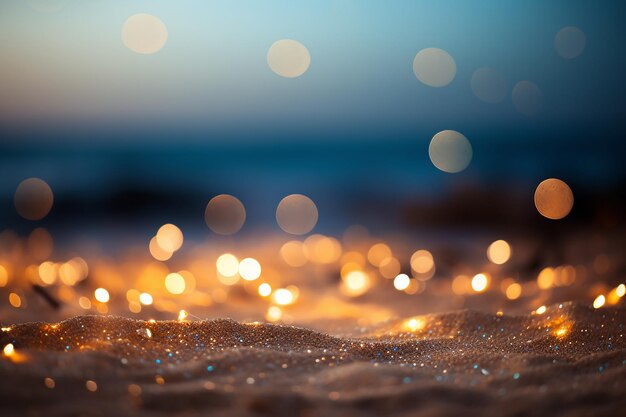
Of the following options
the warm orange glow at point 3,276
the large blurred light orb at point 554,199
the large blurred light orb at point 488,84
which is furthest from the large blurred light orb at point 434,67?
the warm orange glow at point 3,276

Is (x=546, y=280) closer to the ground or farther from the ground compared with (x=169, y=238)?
closer to the ground

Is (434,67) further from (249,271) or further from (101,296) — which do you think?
(101,296)

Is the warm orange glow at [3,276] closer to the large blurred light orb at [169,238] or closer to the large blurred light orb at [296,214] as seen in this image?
the large blurred light orb at [169,238]

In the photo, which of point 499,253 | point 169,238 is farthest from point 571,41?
point 169,238

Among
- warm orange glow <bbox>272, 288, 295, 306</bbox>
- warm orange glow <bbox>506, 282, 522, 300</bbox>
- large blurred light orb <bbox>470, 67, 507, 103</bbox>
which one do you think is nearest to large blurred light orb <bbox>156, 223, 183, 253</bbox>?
warm orange glow <bbox>272, 288, 295, 306</bbox>

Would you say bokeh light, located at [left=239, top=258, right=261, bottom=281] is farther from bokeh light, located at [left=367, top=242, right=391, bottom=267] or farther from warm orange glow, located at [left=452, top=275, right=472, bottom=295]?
warm orange glow, located at [left=452, top=275, right=472, bottom=295]
